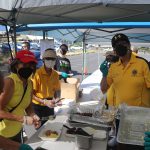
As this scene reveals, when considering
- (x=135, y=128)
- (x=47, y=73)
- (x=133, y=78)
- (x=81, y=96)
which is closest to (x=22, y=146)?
(x=135, y=128)

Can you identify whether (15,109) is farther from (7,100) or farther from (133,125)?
(133,125)

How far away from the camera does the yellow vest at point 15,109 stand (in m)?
2.19

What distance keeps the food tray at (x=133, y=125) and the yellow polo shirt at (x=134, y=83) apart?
1.78 feet

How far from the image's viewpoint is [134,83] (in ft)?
8.09

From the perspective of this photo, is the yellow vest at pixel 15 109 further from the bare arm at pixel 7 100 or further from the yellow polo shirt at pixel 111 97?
the yellow polo shirt at pixel 111 97

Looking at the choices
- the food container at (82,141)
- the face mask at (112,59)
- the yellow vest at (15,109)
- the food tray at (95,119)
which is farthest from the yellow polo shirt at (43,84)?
the food container at (82,141)

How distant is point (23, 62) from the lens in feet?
7.22

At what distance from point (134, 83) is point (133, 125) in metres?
0.77

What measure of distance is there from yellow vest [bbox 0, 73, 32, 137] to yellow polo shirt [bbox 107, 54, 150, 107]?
79 centimetres

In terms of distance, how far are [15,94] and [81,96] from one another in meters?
2.67

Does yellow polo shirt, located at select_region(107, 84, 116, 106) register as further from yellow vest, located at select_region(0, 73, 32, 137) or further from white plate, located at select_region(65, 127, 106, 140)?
yellow vest, located at select_region(0, 73, 32, 137)

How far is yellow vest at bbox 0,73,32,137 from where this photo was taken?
2.19 m

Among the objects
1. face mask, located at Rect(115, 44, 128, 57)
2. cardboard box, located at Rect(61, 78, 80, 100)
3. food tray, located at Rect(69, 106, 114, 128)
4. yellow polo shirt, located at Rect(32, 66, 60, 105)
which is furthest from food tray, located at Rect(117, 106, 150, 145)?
cardboard box, located at Rect(61, 78, 80, 100)

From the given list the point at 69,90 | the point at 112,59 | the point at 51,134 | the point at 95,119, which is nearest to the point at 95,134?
the point at 95,119
